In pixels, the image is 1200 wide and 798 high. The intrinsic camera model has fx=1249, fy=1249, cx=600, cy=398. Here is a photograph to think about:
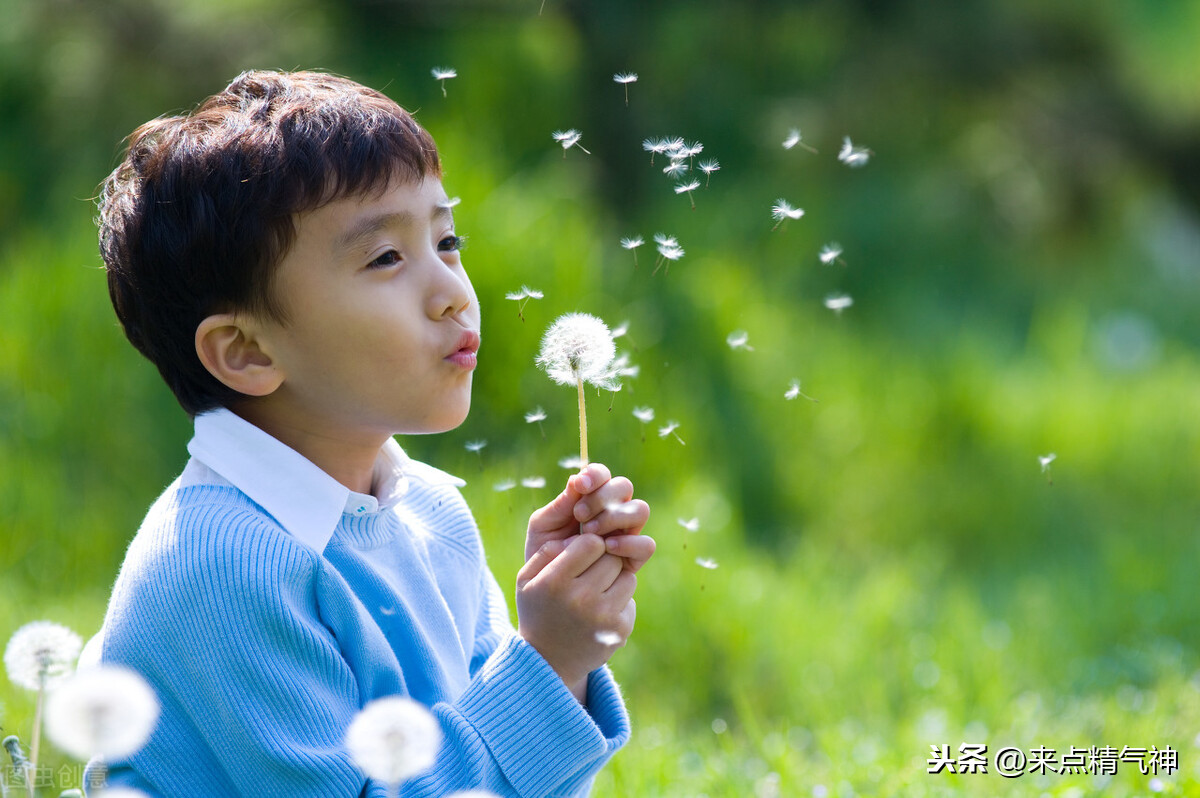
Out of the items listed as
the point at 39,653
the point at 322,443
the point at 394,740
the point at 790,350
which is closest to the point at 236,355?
the point at 322,443

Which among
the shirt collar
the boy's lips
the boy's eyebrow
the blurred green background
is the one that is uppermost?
the boy's eyebrow

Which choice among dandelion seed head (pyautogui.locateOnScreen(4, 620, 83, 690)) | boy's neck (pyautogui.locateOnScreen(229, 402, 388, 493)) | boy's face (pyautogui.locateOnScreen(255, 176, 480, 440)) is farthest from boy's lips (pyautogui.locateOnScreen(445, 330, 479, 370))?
dandelion seed head (pyautogui.locateOnScreen(4, 620, 83, 690))

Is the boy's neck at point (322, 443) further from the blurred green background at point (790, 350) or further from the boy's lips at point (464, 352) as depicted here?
the blurred green background at point (790, 350)

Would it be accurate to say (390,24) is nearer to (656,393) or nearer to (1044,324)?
(656,393)

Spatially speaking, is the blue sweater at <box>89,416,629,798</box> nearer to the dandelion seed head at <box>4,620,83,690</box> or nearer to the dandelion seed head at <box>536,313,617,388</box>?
the dandelion seed head at <box>4,620,83,690</box>

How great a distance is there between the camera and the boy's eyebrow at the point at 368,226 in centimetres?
90

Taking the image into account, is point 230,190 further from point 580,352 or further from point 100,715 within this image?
point 100,715

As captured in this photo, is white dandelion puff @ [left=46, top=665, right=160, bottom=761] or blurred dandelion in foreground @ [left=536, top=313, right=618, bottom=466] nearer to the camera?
white dandelion puff @ [left=46, top=665, right=160, bottom=761]

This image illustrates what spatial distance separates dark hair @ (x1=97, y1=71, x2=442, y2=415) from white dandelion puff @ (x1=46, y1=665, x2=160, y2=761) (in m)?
0.41

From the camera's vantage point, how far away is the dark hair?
901 millimetres

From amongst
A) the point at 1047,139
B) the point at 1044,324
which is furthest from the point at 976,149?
the point at 1044,324

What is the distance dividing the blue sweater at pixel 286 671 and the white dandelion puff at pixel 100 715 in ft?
0.85

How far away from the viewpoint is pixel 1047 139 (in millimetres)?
3555

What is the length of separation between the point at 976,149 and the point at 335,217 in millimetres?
3221
